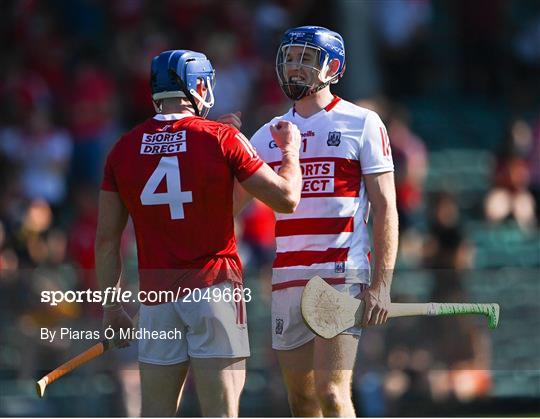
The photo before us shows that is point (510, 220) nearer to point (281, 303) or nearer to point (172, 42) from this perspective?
point (172, 42)

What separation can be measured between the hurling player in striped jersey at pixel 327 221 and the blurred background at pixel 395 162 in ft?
3.07

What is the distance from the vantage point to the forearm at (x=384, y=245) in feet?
25.4

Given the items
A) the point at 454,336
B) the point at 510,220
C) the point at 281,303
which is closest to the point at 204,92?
the point at 281,303

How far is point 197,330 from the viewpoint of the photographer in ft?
24.2

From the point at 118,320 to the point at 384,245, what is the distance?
141 centimetres

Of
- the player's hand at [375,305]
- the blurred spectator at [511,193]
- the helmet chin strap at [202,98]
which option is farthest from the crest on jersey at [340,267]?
the blurred spectator at [511,193]

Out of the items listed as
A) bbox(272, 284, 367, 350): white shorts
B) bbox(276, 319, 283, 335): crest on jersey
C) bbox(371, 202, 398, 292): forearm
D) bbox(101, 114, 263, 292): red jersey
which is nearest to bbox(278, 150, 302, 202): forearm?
bbox(101, 114, 263, 292): red jersey

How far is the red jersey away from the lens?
7.33 metres

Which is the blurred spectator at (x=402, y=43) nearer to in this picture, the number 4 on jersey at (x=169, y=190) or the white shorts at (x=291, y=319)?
the white shorts at (x=291, y=319)

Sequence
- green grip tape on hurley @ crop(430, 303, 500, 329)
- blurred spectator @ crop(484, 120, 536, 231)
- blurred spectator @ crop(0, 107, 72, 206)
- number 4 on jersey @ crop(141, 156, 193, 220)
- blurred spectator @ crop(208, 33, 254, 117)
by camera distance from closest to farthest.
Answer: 1. number 4 on jersey @ crop(141, 156, 193, 220)
2. green grip tape on hurley @ crop(430, 303, 500, 329)
3. blurred spectator @ crop(484, 120, 536, 231)
4. blurred spectator @ crop(0, 107, 72, 206)
5. blurred spectator @ crop(208, 33, 254, 117)

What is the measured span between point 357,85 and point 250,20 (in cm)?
138

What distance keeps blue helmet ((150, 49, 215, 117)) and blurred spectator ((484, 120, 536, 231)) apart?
21.3ft

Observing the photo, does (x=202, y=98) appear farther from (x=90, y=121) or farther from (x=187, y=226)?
(x=90, y=121)

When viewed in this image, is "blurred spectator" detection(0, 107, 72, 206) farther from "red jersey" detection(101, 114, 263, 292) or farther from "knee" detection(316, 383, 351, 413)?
"knee" detection(316, 383, 351, 413)
